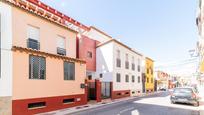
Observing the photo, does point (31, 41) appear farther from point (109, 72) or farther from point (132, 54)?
point (132, 54)

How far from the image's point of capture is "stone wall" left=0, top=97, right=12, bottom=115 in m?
11.1

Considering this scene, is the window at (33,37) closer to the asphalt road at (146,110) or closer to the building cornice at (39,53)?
the building cornice at (39,53)

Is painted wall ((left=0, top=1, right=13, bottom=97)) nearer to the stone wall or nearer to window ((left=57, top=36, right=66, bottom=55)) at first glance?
the stone wall

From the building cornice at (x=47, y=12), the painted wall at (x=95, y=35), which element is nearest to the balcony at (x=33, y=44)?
the building cornice at (x=47, y=12)

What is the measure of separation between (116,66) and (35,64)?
1531 centimetres

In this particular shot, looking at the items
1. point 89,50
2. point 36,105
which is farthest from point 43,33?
point 89,50

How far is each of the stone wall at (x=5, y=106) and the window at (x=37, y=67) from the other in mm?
2292

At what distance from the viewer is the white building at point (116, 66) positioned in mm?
26664

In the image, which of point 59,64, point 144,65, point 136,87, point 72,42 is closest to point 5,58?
point 59,64

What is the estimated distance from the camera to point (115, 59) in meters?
27.5

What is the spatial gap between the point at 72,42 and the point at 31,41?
524cm

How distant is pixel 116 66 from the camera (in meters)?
27.7

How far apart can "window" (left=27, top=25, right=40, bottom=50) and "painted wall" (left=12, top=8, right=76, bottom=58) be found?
266 millimetres

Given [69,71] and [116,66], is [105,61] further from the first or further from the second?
[69,71]
